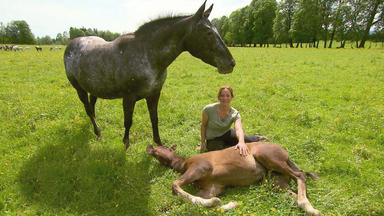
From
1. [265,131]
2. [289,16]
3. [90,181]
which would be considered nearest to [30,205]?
[90,181]

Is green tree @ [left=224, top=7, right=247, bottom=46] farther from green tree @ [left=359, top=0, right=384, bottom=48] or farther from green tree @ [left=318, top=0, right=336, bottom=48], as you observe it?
green tree @ [left=359, top=0, right=384, bottom=48]

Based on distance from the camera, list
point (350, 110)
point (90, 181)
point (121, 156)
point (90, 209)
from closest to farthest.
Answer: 1. point (90, 209)
2. point (90, 181)
3. point (121, 156)
4. point (350, 110)

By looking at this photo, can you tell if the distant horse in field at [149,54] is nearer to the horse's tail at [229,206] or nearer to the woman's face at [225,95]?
the woman's face at [225,95]

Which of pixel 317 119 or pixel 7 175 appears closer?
pixel 7 175

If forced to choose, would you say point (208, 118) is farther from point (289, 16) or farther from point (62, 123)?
point (289, 16)

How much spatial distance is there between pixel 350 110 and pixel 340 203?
5062mm

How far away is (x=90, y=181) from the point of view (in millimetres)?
3621

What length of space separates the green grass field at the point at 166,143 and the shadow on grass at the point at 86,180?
16 millimetres

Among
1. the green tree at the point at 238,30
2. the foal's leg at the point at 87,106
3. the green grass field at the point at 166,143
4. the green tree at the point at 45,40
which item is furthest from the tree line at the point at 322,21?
the green tree at the point at 45,40

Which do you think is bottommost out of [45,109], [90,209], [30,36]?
[90,209]

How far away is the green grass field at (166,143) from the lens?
3.27 meters

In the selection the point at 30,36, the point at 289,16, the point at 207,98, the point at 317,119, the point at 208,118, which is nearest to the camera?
the point at 208,118

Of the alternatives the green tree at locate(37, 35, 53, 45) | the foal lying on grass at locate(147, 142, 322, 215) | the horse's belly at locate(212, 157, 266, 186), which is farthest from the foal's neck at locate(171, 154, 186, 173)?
the green tree at locate(37, 35, 53, 45)

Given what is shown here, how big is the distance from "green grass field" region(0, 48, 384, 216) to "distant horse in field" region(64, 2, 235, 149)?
1322 millimetres
